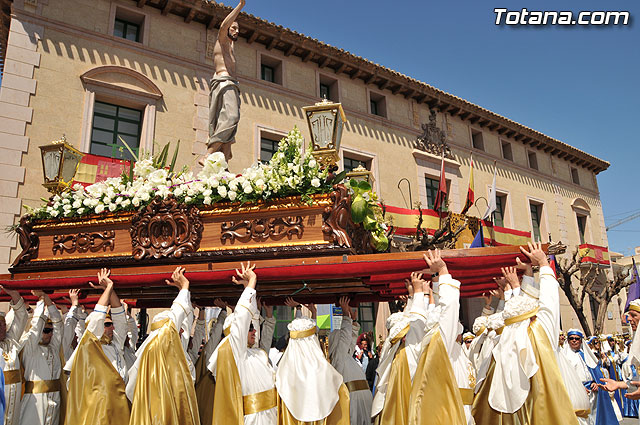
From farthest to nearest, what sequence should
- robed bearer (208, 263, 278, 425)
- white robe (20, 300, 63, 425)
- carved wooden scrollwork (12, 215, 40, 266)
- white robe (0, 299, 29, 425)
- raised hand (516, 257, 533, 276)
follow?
1. white robe (20, 300, 63, 425)
2. white robe (0, 299, 29, 425)
3. carved wooden scrollwork (12, 215, 40, 266)
4. robed bearer (208, 263, 278, 425)
5. raised hand (516, 257, 533, 276)

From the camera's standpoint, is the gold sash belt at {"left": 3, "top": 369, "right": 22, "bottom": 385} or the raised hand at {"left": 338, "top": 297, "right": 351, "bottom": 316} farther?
the raised hand at {"left": 338, "top": 297, "right": 351, "bottom": 316}

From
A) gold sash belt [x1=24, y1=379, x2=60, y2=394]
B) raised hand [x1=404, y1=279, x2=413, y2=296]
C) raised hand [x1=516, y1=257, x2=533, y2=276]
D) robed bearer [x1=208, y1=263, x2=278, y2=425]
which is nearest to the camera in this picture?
raised hand [x1=516, y1=257, x2=533, y2=276]

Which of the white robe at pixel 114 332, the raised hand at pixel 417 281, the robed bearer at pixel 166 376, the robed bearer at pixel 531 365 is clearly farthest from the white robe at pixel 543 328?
the white robe at pixel 114 332

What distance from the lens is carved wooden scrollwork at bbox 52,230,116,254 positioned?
14.9ft

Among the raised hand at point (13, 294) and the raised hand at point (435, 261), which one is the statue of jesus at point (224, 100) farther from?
the raised hand at point (435, 261)

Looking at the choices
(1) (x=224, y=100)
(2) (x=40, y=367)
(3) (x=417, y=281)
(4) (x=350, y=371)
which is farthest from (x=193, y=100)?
(3) (x=417, y=281)

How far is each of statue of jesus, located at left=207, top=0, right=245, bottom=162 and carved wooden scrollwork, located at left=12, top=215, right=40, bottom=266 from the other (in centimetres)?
219

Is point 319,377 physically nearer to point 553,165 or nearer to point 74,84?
point 74,84

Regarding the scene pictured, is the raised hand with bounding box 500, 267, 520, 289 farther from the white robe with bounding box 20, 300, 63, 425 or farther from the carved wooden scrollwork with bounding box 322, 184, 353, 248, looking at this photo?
the white robe with bounding box 20, 300, 63, 425

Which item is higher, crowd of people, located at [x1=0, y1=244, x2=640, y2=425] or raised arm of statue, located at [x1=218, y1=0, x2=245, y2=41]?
raised arm of statue, located at [x1=218, y1=0, x2=245, y2=41]

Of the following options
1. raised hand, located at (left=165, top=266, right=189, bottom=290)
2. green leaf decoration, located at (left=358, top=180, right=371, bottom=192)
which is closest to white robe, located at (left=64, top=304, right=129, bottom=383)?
raised hand, located at (left=165, top=266, right=189, bottom=290)

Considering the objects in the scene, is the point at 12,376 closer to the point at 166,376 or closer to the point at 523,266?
the point at 166,376

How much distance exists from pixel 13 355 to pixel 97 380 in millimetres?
1766

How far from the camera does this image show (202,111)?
13.2 m
